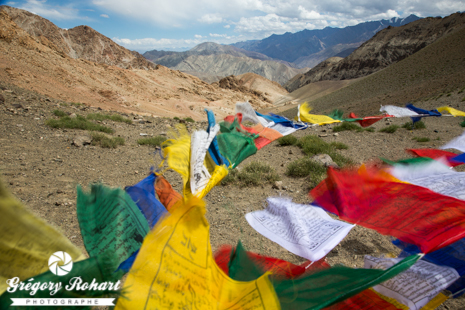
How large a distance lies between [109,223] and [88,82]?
94.4ft

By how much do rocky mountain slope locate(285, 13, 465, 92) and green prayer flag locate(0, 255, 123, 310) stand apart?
63061 mm

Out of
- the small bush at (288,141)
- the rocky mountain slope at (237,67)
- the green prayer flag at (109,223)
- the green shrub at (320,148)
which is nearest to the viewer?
the green prayer flag at (109,223)

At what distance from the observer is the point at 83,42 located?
49.7m

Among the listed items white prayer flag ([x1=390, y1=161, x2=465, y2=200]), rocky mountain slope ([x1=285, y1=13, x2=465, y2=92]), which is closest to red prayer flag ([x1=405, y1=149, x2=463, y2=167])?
white prayer flag ([x1=390, y1=161, x2=465, y2=200])

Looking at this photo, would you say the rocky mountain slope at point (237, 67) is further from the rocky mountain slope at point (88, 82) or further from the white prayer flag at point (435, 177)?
the white prayer flag at point (435, 177)

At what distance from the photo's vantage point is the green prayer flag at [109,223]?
1081 millimetres

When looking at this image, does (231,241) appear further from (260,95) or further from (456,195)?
(260,95)

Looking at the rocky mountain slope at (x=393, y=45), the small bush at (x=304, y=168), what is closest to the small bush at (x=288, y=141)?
the small bush at (x=304, y=168)

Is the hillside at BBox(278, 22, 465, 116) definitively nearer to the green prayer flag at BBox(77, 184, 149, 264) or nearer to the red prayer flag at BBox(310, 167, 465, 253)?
the red prayer flag at BBox(310, 167, 465, 253)

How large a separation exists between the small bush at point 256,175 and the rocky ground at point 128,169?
0.17 meters

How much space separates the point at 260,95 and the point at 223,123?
1870 inches

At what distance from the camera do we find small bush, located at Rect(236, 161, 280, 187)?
186 inches

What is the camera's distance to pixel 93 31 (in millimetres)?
50469

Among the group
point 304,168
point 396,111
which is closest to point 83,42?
point 304,168
